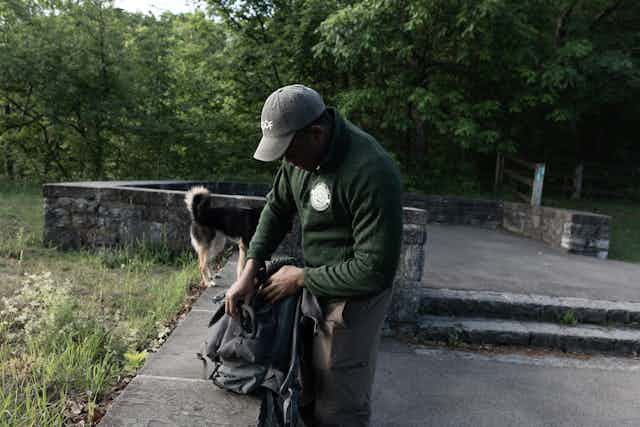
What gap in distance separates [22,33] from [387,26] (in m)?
8.97

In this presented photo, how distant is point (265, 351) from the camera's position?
6.84 ft

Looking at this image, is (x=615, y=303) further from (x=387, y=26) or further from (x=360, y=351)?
(x=387, y=26)

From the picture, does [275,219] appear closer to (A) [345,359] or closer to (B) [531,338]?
(A) [345,359]

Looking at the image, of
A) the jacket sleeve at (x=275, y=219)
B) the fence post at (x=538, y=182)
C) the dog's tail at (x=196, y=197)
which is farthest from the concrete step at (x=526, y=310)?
the fence post at (x=538, y=182)

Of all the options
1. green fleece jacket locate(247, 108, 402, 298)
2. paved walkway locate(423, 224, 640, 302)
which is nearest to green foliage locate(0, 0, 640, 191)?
paved walkway locate(423, 224, 640, 302)

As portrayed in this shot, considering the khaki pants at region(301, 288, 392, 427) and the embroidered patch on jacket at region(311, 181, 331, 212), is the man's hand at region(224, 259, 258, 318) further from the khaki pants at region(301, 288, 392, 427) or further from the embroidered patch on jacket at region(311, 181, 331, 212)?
the embroidered patch on jacket at region(311, 181, 331, 212)

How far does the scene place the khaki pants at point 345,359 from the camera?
2.07 metres

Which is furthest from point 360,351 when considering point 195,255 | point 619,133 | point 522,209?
point 619,133

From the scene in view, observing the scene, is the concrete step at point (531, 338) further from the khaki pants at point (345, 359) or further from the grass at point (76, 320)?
the khaki pants at point (345, 359)

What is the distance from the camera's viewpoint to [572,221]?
357 inches

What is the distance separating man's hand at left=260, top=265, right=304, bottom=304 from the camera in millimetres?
2117

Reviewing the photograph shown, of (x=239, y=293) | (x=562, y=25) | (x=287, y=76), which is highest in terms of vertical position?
(x=562, y=25)

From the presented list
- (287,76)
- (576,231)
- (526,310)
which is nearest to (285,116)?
(526,310)

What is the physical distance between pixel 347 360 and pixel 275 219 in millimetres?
795
